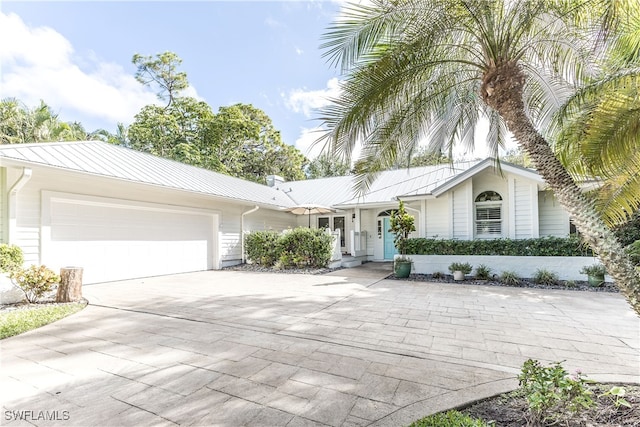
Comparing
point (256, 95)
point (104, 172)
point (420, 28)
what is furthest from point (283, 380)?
point (256, 95)

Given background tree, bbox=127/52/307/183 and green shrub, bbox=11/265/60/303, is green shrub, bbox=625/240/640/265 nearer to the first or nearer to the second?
green shrub, bbox=11/265/60/303

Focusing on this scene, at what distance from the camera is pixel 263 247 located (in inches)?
492

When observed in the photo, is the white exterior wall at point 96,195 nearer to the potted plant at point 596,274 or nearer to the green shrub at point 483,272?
the green shrub at point 483,272

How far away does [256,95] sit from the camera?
2334 cm

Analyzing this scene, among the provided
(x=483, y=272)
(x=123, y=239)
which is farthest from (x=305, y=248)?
(x=483, y=272)

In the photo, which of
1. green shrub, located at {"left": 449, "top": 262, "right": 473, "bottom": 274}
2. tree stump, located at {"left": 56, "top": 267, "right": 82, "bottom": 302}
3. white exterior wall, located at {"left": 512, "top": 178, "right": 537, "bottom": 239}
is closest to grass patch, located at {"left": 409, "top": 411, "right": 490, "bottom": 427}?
tree stump, located at {"left": 56, "top": 267, "right": 82, "bottom": 302}

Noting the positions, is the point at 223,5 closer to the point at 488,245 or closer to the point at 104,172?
the point at 104,172

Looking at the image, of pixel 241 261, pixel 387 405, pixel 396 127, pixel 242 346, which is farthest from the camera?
pixel 241 261

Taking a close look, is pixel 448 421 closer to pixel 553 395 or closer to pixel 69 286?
pixel 553 395

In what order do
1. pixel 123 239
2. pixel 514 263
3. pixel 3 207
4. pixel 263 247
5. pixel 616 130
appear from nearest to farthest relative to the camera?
1. pixel 616 130
2. pixel 3 207
3. pixel 123 239
4. pixel 514 263
5. pixel 263 247

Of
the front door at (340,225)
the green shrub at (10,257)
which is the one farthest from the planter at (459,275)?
the green shrub at (10,257)

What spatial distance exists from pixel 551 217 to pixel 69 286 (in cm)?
1419

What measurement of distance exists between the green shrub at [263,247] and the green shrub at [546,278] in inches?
350

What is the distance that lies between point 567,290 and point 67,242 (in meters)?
13.3
